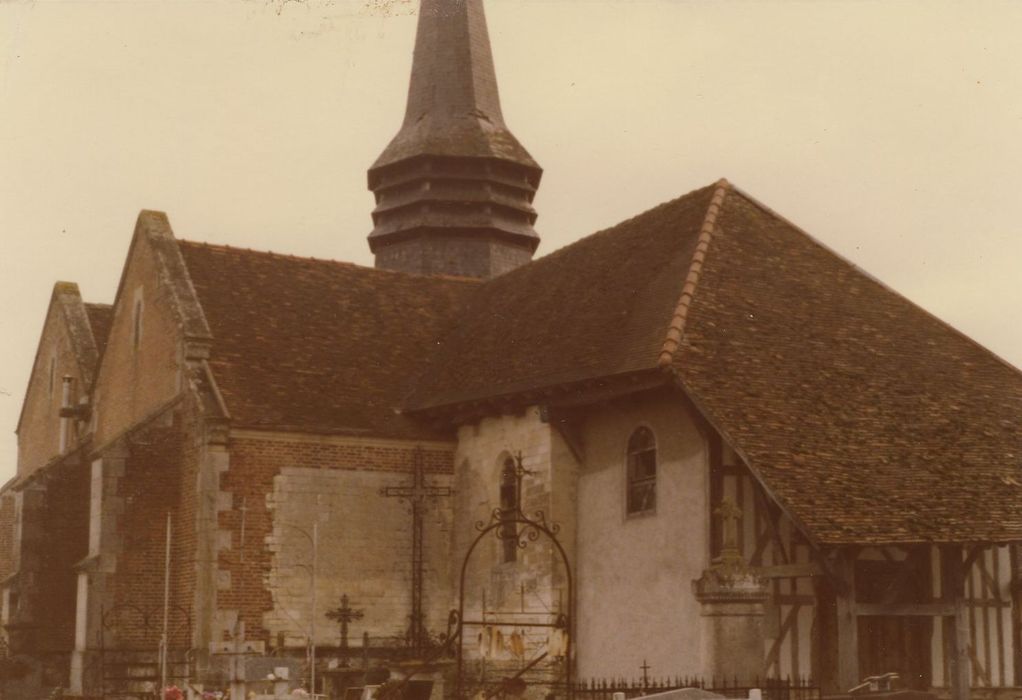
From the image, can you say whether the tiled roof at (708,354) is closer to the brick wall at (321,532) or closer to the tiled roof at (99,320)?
the brick wall at (321,532)

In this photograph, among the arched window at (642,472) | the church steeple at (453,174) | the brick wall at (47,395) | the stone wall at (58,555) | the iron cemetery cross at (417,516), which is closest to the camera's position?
the arched window at (642,472)

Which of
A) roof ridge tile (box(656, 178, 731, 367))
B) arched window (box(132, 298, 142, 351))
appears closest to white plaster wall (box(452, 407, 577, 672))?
roof ridge tile (box(656, 178, 731, 367))

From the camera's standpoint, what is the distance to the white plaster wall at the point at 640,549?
739 inches

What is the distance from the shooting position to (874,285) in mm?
22359

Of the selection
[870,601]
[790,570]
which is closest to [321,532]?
[790,570]

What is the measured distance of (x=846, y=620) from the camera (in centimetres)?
1697

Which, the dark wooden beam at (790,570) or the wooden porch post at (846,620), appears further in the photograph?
the dark wooden beam at (790,570)

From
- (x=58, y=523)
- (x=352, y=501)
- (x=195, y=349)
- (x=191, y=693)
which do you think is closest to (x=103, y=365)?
(x=58, y=523)

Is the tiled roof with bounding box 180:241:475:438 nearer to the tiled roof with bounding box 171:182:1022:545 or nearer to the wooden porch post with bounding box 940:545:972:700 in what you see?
the tiled roof with bounding box 171:182:1022:545

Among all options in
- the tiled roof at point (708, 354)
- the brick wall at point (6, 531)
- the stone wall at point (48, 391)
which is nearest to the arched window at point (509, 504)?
the tiled roof at point (708, 354)

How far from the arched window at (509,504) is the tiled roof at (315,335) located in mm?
1748

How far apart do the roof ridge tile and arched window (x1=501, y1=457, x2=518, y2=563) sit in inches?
160

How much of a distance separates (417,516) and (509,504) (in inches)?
66.8

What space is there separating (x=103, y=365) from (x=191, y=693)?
10.9 metres
